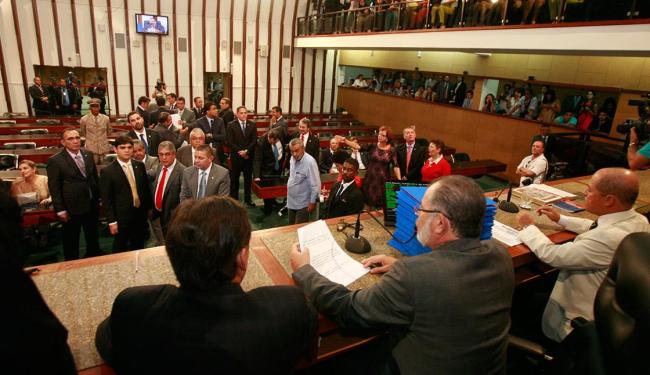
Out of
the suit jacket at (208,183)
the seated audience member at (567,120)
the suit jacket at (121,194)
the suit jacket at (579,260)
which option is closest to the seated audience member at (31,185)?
the suit jacket at (121,194)

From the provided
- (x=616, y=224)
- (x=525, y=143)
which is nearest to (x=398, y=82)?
(x=525, y=143)

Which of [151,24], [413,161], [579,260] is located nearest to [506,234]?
[579,260]

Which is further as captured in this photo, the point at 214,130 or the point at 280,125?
the point at 280,125

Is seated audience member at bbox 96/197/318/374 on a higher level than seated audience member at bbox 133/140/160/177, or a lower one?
higher

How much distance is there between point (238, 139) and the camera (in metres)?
6.46

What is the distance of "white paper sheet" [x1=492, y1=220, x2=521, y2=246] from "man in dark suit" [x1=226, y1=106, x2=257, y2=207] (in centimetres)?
450

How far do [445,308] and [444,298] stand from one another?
4 centimetres

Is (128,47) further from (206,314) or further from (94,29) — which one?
(206,314)

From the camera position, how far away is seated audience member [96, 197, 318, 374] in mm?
1027

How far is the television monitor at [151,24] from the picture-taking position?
490 inches

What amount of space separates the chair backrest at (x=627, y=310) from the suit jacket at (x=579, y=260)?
105 centimetres

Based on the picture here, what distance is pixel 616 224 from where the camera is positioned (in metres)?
2.18

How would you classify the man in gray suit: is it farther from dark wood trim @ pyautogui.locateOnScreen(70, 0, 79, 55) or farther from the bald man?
dark wood trim @ pyautogui.locateOnScreen(70, 0, 79, 55)

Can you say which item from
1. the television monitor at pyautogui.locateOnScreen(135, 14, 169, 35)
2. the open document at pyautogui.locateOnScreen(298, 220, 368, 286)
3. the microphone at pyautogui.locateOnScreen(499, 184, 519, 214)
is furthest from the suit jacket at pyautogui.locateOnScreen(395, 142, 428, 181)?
the television monitor at pyautogui.locateOnScreen(135, 14, 169, 35)
